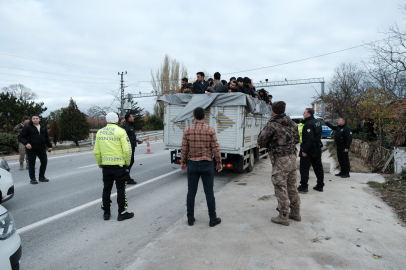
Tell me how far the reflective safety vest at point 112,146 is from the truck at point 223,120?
338 centimetres

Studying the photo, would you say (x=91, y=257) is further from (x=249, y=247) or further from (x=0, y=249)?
(x=249, y=247)

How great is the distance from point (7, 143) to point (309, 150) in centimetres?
1443

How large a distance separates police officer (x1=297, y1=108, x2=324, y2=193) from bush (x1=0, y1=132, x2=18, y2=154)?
46.4 feet

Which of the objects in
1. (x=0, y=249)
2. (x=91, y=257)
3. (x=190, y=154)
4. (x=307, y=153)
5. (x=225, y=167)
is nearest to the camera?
(x=0, y=249)

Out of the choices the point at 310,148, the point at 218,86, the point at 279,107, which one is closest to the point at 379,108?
the point at 310,148

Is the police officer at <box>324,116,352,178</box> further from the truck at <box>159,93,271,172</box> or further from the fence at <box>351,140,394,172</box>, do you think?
the truck at <box>159,93,271,172</box>

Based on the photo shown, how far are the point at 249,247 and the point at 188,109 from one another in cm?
493

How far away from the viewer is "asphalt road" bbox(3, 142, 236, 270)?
3430 mm

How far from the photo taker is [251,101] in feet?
26.0

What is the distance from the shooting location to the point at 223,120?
306 inches

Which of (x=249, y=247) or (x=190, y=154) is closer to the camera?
(x=249, y=247)

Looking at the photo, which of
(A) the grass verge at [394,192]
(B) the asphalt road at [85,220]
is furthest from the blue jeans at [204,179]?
(A) the grass verge at [394,192]

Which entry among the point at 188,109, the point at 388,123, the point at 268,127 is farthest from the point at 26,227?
the point at 388,123

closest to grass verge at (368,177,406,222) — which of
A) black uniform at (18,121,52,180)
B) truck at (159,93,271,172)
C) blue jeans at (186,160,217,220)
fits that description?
blue jeans at (186,160,217,220)
